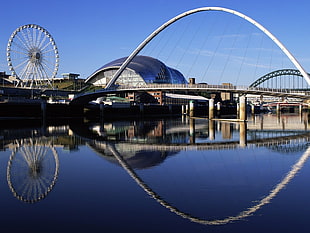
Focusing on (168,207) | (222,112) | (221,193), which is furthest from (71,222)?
(222,112)

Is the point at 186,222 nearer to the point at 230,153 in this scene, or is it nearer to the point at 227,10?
the point at 230,153

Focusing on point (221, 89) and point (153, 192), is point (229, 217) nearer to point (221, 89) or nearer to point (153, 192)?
point (153, 192)

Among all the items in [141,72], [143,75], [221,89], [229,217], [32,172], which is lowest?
[229,217]

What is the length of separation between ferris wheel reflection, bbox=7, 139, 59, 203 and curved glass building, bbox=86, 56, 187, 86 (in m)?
105

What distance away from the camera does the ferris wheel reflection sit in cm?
1225

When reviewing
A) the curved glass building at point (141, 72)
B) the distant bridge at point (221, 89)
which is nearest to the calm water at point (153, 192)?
the distant bridge at point (221, 89)

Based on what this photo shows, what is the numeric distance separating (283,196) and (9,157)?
49.7 feet

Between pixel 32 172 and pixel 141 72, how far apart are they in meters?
114

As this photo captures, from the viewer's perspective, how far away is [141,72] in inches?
5064

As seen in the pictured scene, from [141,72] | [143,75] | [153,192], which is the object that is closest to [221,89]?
[153,192]

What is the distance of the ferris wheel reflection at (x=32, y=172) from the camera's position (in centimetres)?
1225

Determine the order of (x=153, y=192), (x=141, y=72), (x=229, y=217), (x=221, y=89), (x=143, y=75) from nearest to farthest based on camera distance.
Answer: (x=229, y=217)
(x=153, y=192)
(x=221, y=89)
(x=143, y=75)
(x=141, y=72)

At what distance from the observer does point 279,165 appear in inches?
707

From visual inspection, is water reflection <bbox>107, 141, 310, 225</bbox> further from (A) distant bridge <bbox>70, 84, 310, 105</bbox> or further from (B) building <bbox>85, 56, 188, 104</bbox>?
(B) building <bbox>85, 56, 188, 104</bbox>
